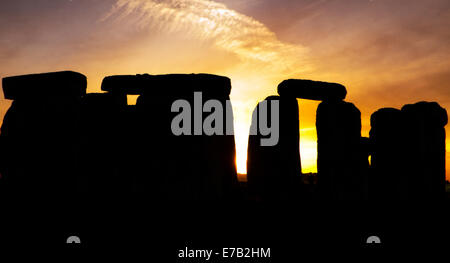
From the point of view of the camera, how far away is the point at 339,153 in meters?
13.0

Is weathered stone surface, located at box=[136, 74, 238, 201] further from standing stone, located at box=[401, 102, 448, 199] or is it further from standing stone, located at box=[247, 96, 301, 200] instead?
standing stone, located at box=[401, 102, 448, 199]

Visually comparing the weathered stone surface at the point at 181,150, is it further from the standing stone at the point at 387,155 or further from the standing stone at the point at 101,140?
the standing stone at the point at 387,155

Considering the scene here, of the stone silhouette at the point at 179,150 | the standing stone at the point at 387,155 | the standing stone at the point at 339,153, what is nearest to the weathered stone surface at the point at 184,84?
the stone silhouette at the point at 179,150

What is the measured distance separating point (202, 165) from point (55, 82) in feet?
14.4

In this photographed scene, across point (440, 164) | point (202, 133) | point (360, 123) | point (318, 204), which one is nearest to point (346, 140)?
point (360, 123)

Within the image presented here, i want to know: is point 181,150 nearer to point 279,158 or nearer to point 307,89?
point 279,158

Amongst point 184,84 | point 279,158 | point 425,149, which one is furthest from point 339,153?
point 184,84

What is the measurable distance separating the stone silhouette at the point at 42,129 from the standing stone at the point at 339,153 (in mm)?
6595

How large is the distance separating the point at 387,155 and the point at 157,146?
6797mm

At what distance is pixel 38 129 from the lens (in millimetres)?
12180

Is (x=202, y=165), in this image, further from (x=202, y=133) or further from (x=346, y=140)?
(x=346, y=140)

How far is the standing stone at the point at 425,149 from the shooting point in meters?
13.5

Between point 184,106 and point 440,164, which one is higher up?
point 184,106

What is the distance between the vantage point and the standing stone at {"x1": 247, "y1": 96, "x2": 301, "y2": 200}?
12.6 m
